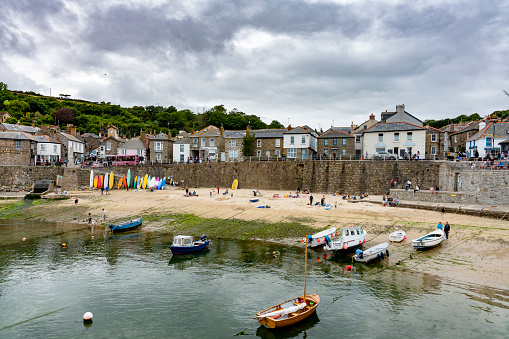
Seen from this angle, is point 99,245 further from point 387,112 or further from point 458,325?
point 387,112

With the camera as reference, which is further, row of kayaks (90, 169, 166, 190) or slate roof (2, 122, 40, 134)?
slate roof (2, 122, 40, 134)

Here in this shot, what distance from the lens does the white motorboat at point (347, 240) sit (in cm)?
2258

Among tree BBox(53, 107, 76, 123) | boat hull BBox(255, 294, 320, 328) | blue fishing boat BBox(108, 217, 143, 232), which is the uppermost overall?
tree BBox(53, 107, 76, 123)

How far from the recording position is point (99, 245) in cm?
2561

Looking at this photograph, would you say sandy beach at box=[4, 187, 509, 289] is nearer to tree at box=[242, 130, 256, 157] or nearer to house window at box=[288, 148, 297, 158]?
tree at box=[242, 130, 256, 157]

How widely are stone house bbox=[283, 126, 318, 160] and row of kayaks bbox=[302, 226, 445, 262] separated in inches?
1197

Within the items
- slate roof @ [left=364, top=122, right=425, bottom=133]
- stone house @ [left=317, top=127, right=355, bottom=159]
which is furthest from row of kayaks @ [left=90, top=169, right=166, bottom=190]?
slate roof @ [left=364, top=122, right=425, bottom=133]

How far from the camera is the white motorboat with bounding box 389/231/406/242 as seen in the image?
24.0m

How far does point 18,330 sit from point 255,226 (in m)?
18.9

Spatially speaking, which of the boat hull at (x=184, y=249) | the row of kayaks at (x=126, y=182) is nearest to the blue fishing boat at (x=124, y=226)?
the boat hull at (x=184, y=249)

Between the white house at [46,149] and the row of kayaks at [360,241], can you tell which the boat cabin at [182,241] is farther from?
the white house at [46,149]

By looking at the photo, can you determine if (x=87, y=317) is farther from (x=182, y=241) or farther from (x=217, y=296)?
(x=182, y=241)

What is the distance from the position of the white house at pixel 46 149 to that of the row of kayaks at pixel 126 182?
1337 cm

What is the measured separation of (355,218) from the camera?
30031 mm
